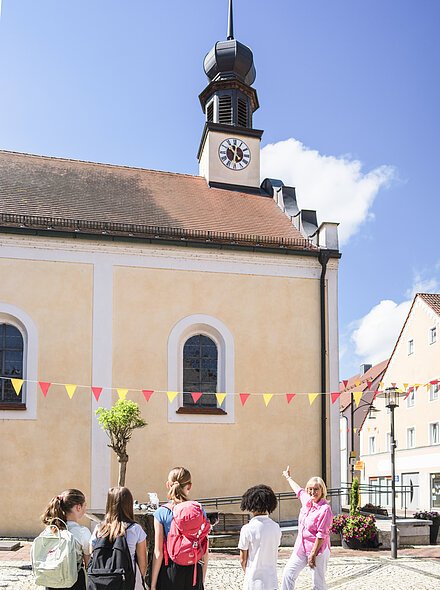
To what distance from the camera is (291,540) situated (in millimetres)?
15000

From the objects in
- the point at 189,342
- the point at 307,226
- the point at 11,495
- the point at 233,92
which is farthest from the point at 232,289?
the point at 233,92

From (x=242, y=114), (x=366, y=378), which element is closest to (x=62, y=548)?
(x=242, y=114)

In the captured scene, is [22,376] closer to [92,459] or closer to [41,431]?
[41,431]

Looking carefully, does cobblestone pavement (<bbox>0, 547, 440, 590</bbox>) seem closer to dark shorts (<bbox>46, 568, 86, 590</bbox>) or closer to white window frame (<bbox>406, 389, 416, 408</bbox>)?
dark shorts (<bbox>46, 568, 86, 590</bbox>)

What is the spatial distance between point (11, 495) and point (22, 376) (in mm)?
2632

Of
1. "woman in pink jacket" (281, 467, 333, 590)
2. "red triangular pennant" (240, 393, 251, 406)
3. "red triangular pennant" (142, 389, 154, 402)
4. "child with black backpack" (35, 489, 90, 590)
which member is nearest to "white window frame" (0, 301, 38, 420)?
"red triangular pennant" (142, 389, 154, 402)

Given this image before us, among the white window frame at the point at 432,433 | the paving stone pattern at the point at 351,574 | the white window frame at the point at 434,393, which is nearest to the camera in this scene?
the paving stone pattern at the point at 351,574

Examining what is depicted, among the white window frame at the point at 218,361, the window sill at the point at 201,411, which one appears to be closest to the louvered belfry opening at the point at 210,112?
the white window frame at the point at 218,361

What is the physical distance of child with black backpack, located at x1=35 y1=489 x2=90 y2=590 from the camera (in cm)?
537

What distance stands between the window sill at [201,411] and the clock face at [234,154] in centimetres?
888

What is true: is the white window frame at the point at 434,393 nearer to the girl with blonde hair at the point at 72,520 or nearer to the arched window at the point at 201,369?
the arched window at the point at 201,369

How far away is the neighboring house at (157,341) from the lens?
16.2 meters

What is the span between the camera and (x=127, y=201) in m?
19.5

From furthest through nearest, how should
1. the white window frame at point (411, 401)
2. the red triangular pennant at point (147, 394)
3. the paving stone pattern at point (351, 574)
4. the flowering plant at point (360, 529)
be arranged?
the white window frame at point (411, 401) → the red triangular pennant at point (147, 394) → the flowering plant at point (360, 529) → the paving stone pattern at point (351, 574)
